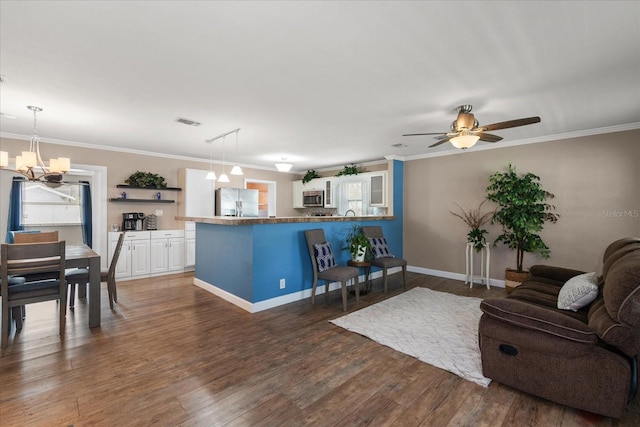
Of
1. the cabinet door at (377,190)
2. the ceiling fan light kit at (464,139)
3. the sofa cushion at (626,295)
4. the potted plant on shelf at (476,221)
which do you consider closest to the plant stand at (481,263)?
the potted plant on shelf at (476,221)

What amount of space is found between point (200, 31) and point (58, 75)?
1602 mm

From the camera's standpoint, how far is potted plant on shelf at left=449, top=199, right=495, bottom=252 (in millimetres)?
4699

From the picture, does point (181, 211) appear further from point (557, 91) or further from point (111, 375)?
point (557, 91)

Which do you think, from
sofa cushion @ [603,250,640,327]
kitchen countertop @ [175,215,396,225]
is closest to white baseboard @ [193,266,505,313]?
kitchen countertop @ [175,215,396,225]

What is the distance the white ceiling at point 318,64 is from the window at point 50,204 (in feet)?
4.10

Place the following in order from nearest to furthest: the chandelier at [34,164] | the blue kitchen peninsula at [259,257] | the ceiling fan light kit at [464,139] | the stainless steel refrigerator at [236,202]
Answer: the ceiling fan light kit at [464,139] → the chandelier at [34,164] → the blue kitchen peninsula at [259,257] → the stainless steel refrigerator at [236,202]

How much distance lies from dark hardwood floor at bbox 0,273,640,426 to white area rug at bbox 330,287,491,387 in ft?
0.49

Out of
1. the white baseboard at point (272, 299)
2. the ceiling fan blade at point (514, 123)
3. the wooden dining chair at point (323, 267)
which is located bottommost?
the white baseboard at point (272, 299)

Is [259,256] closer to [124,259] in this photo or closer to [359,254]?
[359,254]

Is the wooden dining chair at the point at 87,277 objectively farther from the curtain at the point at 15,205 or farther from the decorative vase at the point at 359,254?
the decorative vase at the point at 359,254

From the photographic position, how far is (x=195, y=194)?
602 centimetres

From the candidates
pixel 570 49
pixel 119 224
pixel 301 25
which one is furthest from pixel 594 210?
pixel 119 224

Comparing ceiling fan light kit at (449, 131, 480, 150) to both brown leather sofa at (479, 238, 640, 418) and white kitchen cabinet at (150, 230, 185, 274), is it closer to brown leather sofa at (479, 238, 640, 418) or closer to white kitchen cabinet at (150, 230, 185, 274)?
brown leather sofa at (479, 238, 640, 418)

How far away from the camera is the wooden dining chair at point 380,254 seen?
14.3ft
